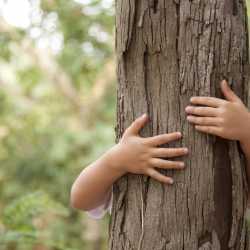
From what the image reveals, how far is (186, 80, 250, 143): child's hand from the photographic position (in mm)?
1775

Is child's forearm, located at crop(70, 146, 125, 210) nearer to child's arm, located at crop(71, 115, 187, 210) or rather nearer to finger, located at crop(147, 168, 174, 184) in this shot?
child's arm, located at crop(71, 115, 187, 210)

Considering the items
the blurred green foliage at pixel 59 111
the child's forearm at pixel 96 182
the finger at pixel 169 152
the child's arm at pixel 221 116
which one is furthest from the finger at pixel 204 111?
the blurred green foliage at pixel 59 111

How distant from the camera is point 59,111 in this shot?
30.6 feet

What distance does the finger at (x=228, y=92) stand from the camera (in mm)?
1782

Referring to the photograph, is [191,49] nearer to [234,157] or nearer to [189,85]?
[189,85]

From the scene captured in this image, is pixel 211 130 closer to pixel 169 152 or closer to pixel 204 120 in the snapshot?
pixel 204 120

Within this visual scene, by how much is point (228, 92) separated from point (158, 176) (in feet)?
1.08

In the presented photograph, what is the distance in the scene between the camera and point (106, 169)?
6.31 feet

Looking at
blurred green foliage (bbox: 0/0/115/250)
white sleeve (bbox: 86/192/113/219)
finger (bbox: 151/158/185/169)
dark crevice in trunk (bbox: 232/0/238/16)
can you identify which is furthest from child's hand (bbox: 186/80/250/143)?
blurred green foliage (bbox: 0/0/115/250)

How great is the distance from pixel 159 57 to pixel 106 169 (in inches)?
15.8

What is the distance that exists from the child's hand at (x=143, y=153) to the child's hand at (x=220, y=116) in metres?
0.08

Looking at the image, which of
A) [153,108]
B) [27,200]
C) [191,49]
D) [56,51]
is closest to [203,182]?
[153,108]

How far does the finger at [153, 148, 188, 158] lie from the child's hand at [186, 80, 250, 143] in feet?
0.27

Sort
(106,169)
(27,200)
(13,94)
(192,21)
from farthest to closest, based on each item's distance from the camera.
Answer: (13,94)
(27,200)
(106,169)
(192,21)
